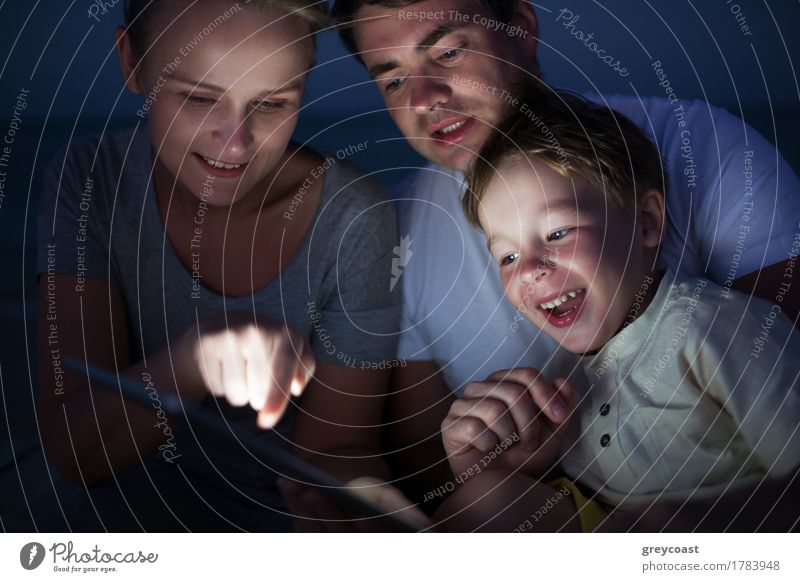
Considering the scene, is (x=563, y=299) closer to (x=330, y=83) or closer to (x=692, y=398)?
(x=692, y=398)

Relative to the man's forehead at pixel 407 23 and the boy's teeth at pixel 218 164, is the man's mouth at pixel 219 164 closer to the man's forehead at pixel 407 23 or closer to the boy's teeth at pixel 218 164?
the boy's teeth at pixel 218 164

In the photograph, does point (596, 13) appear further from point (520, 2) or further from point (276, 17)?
point (276, 17)

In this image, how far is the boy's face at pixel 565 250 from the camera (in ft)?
2.68

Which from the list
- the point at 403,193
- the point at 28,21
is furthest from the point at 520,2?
the point at 28,21

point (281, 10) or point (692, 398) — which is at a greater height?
point (281, 10)

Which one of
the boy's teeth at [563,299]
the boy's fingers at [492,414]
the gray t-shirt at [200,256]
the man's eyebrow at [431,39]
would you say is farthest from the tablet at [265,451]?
the man's eyebrow at [431,39]

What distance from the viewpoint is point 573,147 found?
0.83m

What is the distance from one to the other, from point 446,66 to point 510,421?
29 cm

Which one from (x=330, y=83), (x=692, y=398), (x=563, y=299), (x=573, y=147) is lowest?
(x=692, y=398)

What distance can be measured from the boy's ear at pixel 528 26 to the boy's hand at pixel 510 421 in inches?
10.3

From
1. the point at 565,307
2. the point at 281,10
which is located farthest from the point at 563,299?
the point at 281,10

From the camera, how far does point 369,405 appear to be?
87 cm

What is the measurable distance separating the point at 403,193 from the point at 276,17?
0.17 metres
